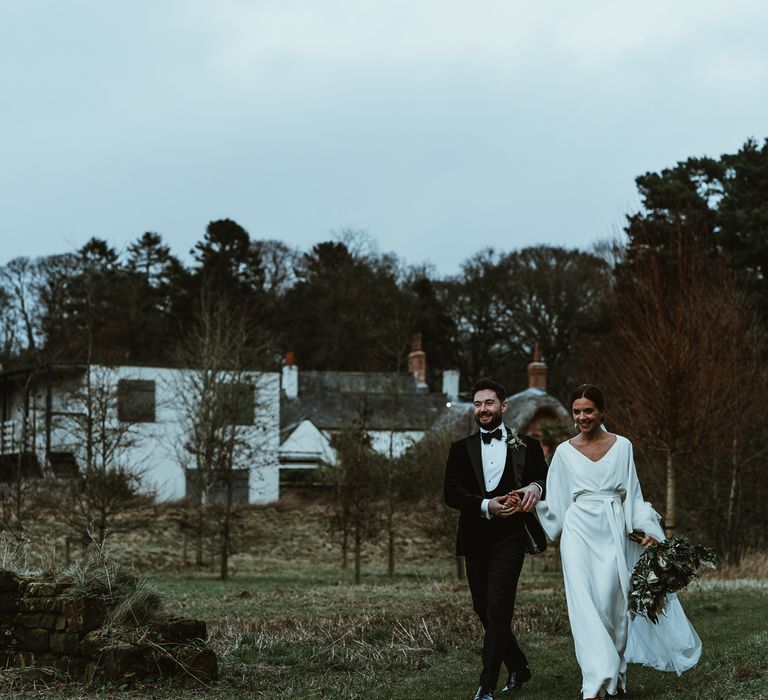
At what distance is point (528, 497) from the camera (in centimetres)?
809

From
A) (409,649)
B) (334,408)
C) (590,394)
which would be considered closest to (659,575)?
(590,394)

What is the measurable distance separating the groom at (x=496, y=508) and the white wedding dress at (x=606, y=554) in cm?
20

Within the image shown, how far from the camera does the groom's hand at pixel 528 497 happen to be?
806 cm

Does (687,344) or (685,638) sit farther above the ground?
(687,344)

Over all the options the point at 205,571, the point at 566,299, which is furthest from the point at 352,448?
the point at 566,299

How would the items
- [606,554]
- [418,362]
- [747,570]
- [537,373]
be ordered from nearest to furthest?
[606,554] < [747,570] < [537,373] < [418,362]

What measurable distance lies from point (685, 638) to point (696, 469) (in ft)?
64.7

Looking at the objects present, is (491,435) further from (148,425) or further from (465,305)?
(465,305)

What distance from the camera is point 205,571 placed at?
29.6m

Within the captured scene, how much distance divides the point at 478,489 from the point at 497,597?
822 mm

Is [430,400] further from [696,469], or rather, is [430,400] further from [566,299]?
[696,469]

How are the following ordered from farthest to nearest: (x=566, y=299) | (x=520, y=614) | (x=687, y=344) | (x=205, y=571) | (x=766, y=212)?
(x=566, y=299) < (x=766, y=212) < (x=205, y=571) < (x=687, y=344) < (x=520, y=614)

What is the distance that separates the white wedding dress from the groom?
203 millimetres

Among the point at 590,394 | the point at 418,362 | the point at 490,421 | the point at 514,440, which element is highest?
the point at 418,362
